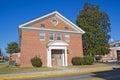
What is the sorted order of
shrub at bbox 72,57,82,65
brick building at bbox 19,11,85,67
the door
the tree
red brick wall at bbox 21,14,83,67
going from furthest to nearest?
the tree
shrub at bbox 72,57,82,65
the door
brick building at bbox 19,11,85,67
red brick wall at bbox 21,14,83,67

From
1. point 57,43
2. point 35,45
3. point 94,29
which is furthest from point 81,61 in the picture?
point 94,29

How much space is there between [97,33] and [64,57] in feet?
46.6

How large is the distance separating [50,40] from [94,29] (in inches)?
590

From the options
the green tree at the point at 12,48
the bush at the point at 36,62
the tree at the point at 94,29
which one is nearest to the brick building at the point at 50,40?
the bush at the point at 36,62

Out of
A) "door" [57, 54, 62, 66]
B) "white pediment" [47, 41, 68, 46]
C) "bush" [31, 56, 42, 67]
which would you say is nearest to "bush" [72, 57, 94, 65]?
"door" [57, 54, 62, 66]

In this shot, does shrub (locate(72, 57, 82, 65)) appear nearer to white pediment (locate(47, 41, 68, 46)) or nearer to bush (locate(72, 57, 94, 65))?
bush (locate(72, 57, 94, 65))

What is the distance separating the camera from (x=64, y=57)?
113ft

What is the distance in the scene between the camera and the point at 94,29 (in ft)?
146

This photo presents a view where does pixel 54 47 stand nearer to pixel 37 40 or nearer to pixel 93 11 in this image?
pixel 37 40

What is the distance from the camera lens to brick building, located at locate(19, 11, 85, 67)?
3160cm

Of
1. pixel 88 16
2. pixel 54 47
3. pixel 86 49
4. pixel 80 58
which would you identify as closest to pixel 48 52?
pixel 54 47

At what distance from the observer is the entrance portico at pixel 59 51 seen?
106ft

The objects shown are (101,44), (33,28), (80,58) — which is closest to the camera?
(33,28)

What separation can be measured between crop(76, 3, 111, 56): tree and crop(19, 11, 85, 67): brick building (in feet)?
26.4
